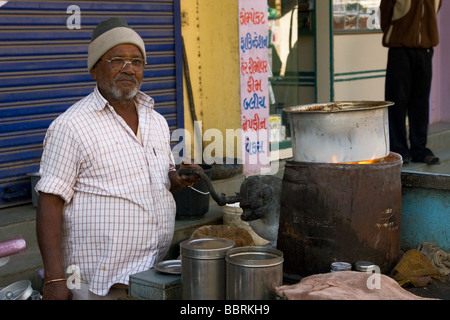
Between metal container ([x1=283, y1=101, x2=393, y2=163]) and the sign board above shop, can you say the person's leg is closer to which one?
the sign board above shop

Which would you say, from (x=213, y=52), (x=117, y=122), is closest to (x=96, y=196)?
(x=117, y=122)

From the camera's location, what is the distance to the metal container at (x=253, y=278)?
117 inches

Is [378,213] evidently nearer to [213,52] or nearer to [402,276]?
[402,276]

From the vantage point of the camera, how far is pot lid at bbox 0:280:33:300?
12.3ft

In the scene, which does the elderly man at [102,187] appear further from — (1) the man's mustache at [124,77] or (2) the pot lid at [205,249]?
(2) the pot lid at [205,249]

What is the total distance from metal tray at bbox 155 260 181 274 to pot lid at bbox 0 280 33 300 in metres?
0.80

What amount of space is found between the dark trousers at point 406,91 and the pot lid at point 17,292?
487cm

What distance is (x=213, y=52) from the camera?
22.9 feet

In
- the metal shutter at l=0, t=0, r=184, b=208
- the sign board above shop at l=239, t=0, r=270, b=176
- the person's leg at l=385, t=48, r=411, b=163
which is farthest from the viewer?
the person's leg at l=385, t=48, r=411, b=163

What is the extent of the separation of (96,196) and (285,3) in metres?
5.64

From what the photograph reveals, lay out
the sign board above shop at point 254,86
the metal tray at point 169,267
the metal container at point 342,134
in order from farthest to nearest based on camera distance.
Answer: the sign board above shop at point 254,86
the metal container at point 342,134
the metal tray at point 169,267

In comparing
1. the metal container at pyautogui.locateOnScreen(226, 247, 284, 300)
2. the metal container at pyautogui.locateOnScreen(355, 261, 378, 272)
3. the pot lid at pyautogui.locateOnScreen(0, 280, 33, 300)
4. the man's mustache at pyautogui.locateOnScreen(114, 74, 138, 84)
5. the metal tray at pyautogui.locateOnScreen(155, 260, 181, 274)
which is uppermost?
the man's mustache at pyautogui.locateOnScreen(114, 74, 138, 84)

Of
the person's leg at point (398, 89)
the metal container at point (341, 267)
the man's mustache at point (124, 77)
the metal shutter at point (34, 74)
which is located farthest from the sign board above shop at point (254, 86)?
the man's mustache at point (124, 77)

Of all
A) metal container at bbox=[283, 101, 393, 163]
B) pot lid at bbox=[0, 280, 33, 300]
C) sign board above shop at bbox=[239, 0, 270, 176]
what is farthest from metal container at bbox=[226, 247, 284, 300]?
sign board above shop at bbox=[239, 0, 270, 176]
